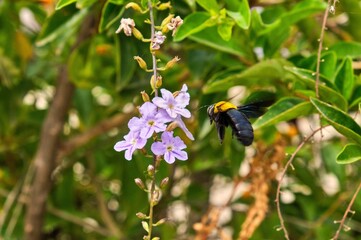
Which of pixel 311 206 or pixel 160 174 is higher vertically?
pixel 160 174

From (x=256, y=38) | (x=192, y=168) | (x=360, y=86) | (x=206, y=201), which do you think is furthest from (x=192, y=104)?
(x=360, y=86)

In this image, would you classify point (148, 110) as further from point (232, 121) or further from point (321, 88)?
point (321, 88)

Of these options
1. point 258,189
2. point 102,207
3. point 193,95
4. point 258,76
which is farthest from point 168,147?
point 102,207

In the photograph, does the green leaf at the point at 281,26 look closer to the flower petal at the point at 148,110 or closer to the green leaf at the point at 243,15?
the green leaf at the point at 243,15

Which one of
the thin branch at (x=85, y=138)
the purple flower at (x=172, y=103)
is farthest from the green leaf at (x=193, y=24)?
the thin branch at (x=85, y=138)

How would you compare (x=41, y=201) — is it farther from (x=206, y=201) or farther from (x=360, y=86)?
(x=360, y=86)

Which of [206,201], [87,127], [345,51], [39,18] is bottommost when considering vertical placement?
[206,201]

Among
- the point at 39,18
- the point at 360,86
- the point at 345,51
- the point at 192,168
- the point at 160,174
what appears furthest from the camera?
the point at 192,168
